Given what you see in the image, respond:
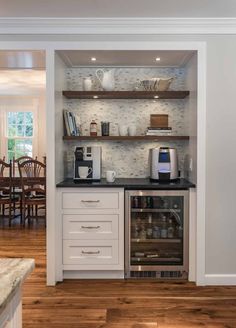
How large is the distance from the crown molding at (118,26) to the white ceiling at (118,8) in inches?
3.3

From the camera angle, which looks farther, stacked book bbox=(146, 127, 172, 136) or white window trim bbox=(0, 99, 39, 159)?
white window trim bbox=(0, 99, 39, 159)

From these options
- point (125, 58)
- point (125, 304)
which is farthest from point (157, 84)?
point (125, 304)

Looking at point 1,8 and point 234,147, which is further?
point 234,147

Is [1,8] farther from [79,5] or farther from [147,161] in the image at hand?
[147,161]

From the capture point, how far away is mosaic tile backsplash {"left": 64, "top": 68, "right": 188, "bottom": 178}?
397 centimetres

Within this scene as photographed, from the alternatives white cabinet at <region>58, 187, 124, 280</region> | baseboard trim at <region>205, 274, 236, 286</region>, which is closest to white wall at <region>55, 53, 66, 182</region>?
white cabinet at <region>58, 187, 124, 280</region>

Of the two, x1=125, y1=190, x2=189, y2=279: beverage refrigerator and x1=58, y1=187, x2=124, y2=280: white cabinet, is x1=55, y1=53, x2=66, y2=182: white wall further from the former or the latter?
x1=125, y1=190, x2=189, y2=279: beverage refrigerator

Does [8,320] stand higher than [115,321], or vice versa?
[8,320]

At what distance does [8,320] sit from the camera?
3.43 ft

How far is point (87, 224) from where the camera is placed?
11.3ft

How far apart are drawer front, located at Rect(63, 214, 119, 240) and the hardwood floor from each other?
454 mm

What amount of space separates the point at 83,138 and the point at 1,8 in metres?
1.42

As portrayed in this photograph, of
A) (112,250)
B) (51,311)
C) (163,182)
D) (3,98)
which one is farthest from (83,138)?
(3,98)

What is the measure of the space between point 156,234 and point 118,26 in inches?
81.5
